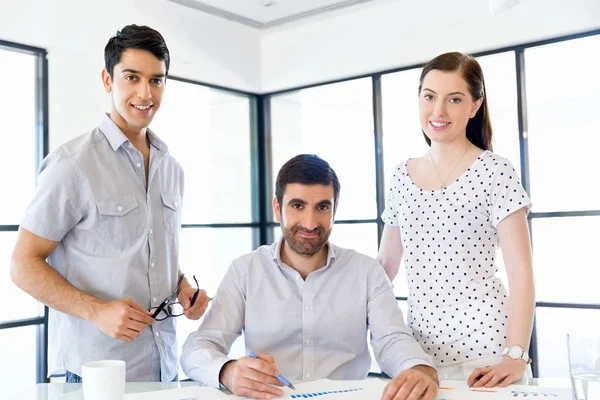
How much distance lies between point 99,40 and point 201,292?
2.61m

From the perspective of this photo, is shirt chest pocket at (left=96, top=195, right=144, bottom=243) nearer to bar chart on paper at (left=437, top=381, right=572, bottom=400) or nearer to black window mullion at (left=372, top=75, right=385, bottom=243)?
bar chart on paper at (left=437, top=381, right=572, bottom=400)

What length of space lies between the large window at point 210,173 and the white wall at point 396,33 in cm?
53

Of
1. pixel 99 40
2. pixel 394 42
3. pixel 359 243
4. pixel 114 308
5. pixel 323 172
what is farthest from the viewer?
pixel 359 243

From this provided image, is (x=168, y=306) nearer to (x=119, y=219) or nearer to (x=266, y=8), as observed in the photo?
(x=119, y=219)

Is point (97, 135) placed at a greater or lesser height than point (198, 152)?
lesser

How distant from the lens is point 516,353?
1.69 m

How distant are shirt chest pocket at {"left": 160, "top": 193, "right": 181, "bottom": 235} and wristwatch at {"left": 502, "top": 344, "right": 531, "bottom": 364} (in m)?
1.11

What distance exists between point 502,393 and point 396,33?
356 cm

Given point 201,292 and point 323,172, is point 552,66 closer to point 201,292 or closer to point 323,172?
point 323,172

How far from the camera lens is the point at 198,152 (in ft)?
16.2

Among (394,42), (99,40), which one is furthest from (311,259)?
(394,42)

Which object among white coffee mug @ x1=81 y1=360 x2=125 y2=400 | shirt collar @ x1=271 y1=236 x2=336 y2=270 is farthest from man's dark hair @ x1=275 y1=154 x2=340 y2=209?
white coffee mug @ x1=81 y1=360 x2=125 y2=400

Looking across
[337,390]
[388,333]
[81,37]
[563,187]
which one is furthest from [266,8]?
[337,390]

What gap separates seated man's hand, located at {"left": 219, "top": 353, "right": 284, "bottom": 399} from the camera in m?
1.46
